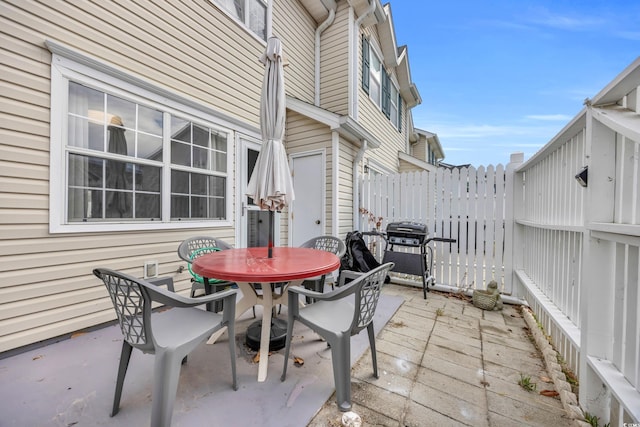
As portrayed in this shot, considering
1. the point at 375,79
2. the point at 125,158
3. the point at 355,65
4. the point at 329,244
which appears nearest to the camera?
the point at 125,158

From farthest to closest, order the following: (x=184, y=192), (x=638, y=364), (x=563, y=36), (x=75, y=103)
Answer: (x=563, y=36) < (x=184, y=192) < (x=75, y=103) < (x=638, y=364)

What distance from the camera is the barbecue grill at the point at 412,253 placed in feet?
12.6

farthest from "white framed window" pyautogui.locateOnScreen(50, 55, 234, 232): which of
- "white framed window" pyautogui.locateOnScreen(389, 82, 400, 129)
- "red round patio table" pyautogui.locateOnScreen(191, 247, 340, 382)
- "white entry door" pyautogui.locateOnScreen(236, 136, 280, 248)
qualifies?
"white framed window" pyautogui.locateOnScreen(389, 82, 400, 129)

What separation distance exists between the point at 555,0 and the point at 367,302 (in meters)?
6.00

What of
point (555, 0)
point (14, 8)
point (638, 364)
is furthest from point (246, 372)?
point (555, 0)

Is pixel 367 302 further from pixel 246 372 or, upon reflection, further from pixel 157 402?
pixel 157 402

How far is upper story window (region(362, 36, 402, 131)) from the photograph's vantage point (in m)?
6.07

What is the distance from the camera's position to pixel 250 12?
14.3 feet

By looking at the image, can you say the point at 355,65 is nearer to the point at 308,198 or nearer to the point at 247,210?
the point at 308,198

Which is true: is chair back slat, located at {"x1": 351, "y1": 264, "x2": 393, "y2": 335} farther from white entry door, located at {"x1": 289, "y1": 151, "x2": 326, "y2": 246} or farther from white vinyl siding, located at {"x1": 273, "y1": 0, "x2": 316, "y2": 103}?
white vinyl siding, located at {"x1": 273, "y1": 0, "x2": 316, "y2": 103}

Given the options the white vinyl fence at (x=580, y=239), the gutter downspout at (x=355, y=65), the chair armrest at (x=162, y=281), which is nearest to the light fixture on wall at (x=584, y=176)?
the white vinyl fence at (x=580, y=239)

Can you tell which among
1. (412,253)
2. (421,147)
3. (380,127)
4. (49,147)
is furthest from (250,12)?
(421,147)

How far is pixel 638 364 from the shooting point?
1.21m

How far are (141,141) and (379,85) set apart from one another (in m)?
6.20
